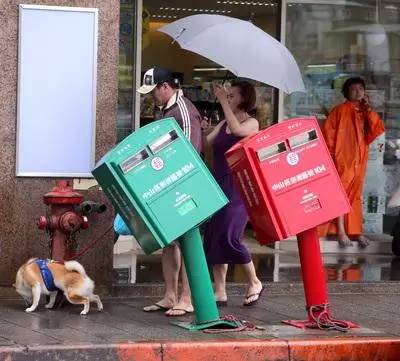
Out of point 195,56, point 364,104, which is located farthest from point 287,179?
point 195,56

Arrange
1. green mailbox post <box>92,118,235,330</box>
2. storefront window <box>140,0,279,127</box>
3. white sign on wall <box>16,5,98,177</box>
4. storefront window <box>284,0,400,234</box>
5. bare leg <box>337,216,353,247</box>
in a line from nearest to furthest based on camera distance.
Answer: green mailbox post <box>92,118,235,330</box> → white sign on wall <box>16,5,98,177</box> → storefront window <box>140,0,279,127</box> → bare leg <box>337,216,353,247</box> → storefront window <box>284,0,400,234</box>

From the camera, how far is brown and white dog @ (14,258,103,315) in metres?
8.83

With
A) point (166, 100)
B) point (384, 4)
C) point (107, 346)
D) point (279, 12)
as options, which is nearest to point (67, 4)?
point (166, 100)

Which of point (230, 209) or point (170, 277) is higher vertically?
point (230, 209)

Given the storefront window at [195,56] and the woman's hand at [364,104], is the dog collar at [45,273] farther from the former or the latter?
the woman's hand at [364,104]

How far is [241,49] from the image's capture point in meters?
8.80

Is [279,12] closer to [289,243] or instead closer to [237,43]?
[289,243]

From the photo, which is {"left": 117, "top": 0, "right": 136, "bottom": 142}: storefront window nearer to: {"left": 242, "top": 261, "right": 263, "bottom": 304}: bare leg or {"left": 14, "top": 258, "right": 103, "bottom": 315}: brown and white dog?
{"left": 242, "top": 261, "right": 263, "bottom": 304}: bare leg

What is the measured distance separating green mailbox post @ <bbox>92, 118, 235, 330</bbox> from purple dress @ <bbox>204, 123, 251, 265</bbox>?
1146 mm

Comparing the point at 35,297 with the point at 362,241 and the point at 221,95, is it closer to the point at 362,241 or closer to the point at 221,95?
the point at 221,95

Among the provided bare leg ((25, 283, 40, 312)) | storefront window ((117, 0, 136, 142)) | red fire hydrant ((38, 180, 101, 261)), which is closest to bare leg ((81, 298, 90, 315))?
bare leg ((25, 283, 40, 312))

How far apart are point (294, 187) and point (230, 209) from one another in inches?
44.6

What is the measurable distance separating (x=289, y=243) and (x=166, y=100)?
4.64 metres

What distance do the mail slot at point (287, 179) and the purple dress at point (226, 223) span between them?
2.77 ft
